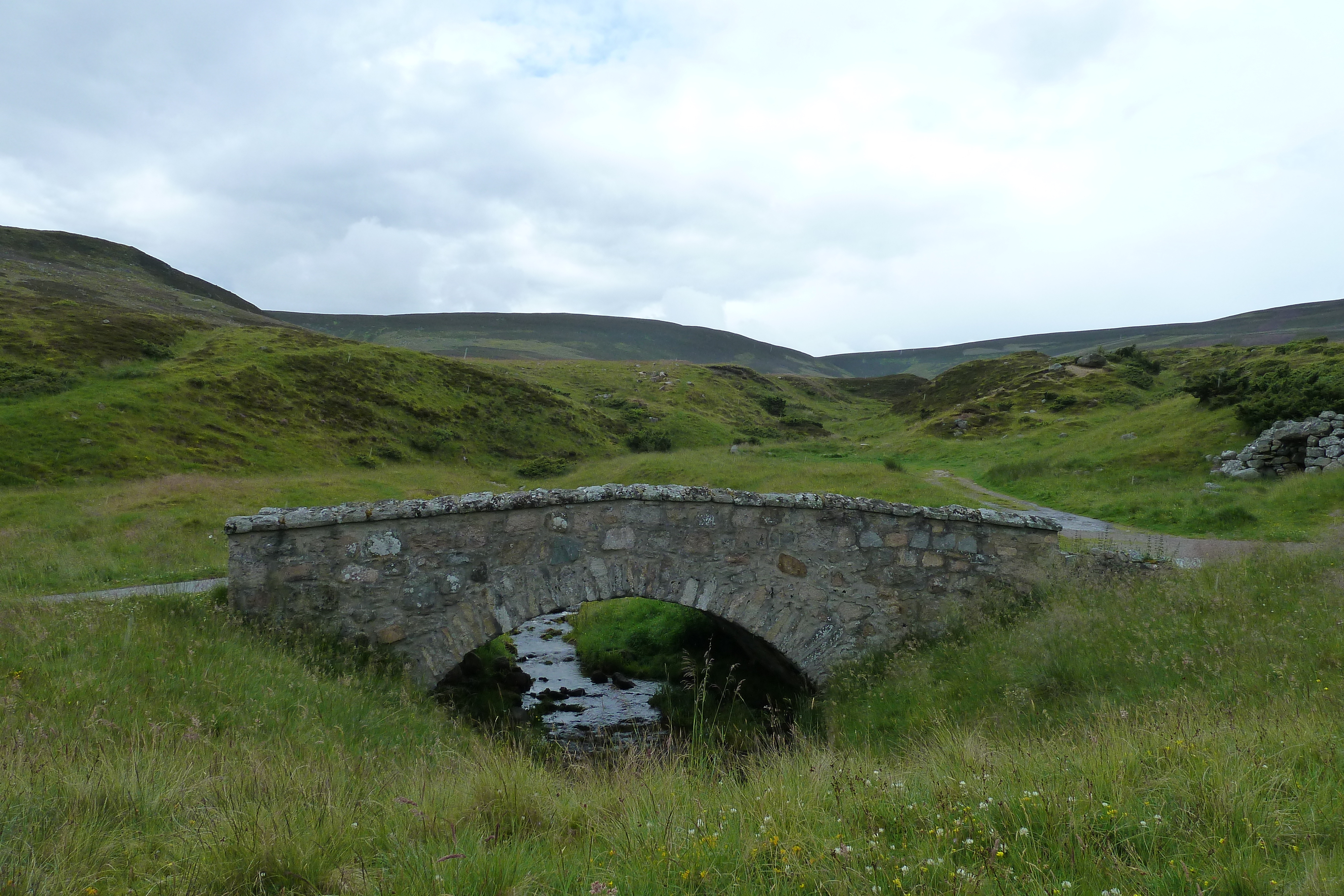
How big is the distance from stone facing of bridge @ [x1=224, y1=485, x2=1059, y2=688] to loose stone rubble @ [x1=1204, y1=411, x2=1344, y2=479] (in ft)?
36.4

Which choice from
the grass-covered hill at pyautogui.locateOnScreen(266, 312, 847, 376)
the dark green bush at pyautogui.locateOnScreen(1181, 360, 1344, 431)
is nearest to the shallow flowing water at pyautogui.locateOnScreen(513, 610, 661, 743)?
the dark green bush at pyautogui.locateOnScreen(1181, 360, 1344, 431)

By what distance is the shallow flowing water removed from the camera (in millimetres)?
10609

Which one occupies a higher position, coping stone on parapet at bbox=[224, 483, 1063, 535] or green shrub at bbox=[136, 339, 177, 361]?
green shrub at bbox=[136, 339, 177, 361]

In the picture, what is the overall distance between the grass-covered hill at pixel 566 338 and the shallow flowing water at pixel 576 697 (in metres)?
127

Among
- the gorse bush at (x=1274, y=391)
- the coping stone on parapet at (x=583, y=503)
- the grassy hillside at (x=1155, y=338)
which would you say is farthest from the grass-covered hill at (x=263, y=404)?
the grassy hillside at (x=1155, y=338)

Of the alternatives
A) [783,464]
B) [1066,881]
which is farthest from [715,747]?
[783,464]

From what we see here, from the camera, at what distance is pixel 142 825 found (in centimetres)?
342

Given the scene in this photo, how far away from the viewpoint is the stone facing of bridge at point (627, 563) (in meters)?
7.95

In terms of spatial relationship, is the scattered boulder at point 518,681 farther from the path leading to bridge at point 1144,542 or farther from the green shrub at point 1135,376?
the green shrub at point 1135,376

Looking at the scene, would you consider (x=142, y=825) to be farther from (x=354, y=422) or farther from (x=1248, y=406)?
(x=354, y=422)

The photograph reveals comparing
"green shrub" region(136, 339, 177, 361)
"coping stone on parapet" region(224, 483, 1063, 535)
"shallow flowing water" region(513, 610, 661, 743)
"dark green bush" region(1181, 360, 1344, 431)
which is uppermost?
"green shrub" region(136, 339, 177, 361)

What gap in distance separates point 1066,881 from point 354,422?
39842mm

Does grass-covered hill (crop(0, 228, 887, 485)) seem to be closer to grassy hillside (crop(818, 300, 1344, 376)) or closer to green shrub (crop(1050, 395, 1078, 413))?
green shrub (crop(1050, 395, 1078, 413))

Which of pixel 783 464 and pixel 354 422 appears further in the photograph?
pixel 354 422
